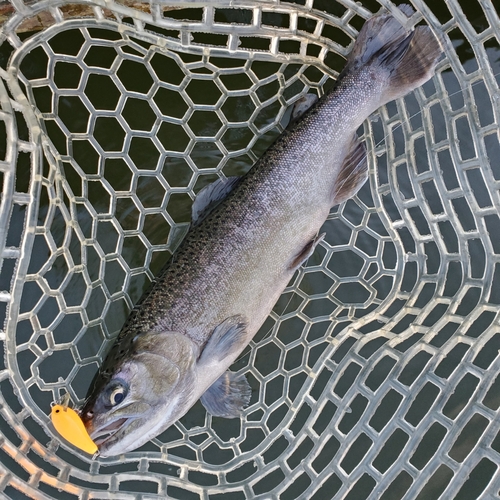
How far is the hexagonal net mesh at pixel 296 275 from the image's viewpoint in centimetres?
235

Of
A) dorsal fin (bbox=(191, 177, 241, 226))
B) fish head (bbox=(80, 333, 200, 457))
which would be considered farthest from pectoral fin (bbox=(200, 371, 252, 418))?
dorsal fin (bbox=(191, 177, 241, 226))

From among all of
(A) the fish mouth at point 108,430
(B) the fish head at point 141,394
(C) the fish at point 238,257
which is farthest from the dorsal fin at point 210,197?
(A) the fish mouth at point 108,430

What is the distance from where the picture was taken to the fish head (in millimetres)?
1900

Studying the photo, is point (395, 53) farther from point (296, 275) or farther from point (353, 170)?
point (296, 275)

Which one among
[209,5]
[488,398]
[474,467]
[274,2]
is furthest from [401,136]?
[474,467]

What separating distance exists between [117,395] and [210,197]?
39.8 inches

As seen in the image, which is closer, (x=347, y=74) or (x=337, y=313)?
(x=347, y=74)

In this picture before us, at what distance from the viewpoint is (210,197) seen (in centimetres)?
234

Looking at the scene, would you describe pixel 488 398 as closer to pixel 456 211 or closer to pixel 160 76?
pixel 456 211

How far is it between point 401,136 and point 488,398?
1465 millimetres

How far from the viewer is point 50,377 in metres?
2.71

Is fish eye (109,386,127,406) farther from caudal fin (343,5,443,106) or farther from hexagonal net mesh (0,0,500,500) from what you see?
caudal fin (343,5,443,106)

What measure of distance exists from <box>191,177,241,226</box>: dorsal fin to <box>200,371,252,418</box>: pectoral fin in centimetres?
82

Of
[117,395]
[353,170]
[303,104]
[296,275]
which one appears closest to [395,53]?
[303,104]
